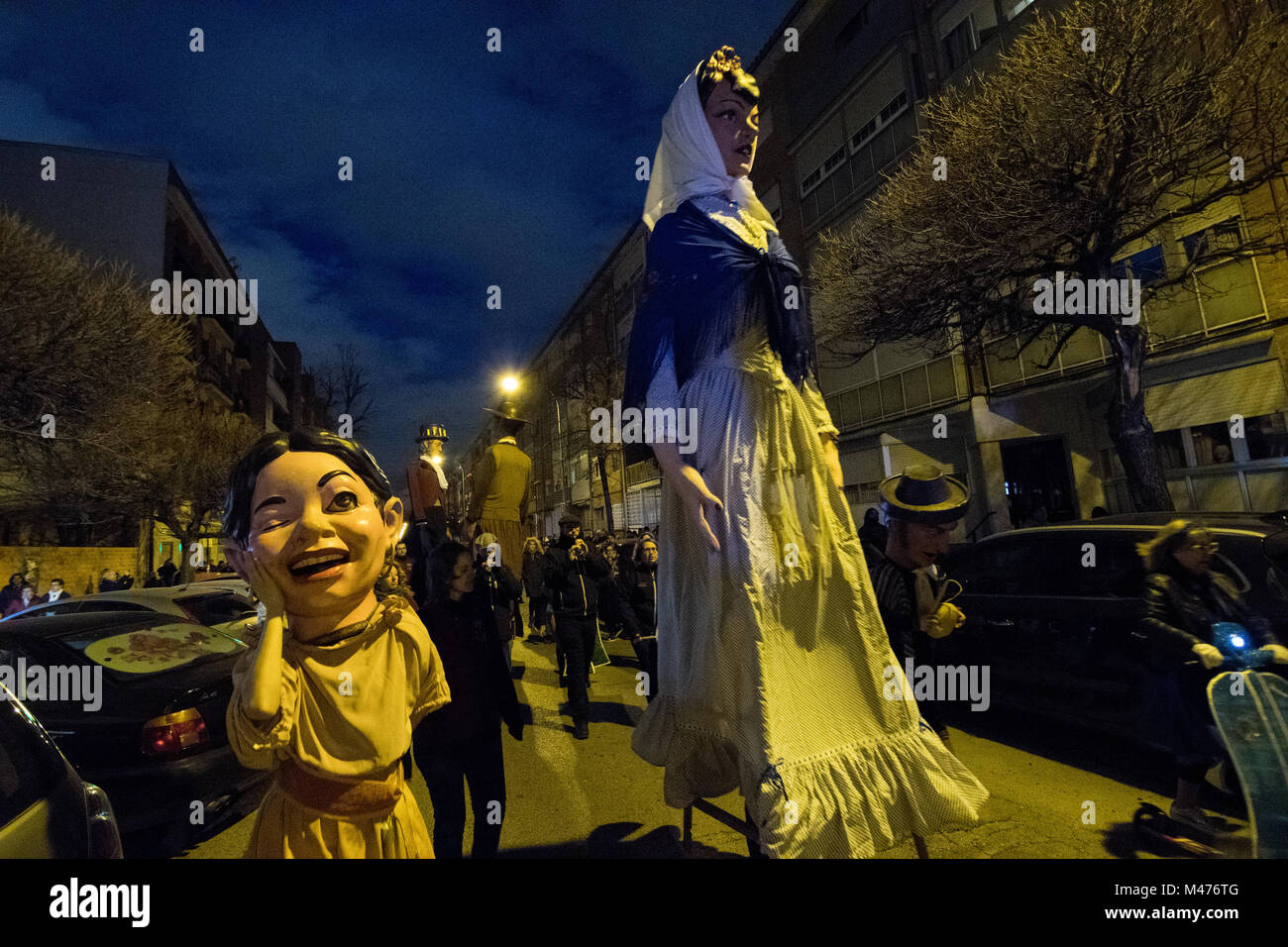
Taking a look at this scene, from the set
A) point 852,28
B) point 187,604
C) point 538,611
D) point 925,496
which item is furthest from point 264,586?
point 852,28

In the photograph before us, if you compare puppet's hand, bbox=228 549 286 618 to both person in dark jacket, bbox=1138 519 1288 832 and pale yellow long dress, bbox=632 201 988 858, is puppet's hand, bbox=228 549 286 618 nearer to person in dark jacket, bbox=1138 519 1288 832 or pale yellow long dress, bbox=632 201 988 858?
pale yellow long dress, bbox=632 201 988 858

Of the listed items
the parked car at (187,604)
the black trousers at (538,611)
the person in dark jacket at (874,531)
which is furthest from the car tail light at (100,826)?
the black trousers at (538,611)

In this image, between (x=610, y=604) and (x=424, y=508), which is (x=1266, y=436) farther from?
(x=424, y=508)

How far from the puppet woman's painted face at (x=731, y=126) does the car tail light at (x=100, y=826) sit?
287 centimetres

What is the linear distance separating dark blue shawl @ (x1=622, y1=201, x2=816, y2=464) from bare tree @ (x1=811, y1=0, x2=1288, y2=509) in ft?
28.0

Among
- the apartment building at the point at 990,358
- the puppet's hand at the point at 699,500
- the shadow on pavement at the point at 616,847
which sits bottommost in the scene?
the shadow on pavement at the point at 616,847

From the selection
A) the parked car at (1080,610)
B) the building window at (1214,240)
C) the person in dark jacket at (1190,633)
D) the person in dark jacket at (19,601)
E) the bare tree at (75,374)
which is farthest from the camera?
the person in dark jacket at (19,601)

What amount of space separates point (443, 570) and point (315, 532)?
44.2 inches

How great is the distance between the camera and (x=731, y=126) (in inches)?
71.4

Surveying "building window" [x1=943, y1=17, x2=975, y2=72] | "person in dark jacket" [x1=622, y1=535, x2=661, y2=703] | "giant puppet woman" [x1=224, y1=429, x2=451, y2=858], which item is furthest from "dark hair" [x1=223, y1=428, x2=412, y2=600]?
"building window" [x1=943, y1=17, x2=975, y2=72]

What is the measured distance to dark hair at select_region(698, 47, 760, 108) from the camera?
1.79 metres

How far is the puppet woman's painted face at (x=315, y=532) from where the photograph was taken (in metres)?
1.47

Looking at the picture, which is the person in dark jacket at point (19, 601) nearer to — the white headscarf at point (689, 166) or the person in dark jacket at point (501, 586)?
the person in dark jacket at point (501, 586)
